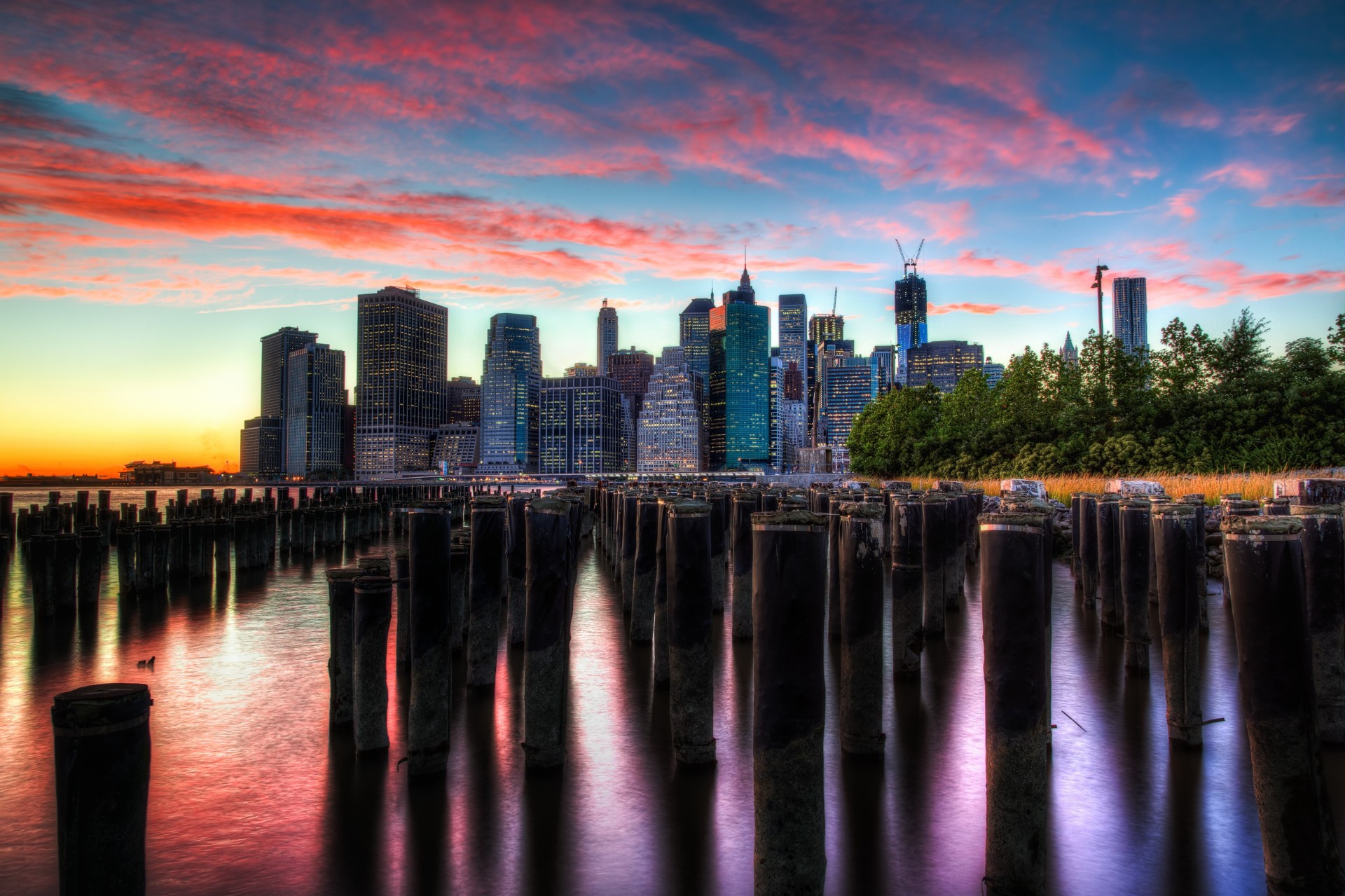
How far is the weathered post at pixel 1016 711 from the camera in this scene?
491cm

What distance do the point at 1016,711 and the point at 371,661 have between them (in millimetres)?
5957

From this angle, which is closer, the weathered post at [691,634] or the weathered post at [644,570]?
the weathered post at [691,634]

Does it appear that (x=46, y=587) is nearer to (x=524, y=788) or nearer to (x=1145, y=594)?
(x=524, y=788)

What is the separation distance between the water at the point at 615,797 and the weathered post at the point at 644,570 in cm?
131

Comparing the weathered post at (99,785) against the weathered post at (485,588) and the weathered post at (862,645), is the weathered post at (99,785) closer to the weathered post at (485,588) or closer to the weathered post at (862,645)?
the weathered post at (485,588)

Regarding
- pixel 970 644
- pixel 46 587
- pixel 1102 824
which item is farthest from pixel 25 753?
pixel 970 644

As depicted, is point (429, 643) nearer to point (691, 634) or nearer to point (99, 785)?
point (691, 634)

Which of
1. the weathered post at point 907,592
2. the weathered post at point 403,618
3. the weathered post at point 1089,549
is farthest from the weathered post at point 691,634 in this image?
the weathered post at point 1089,549

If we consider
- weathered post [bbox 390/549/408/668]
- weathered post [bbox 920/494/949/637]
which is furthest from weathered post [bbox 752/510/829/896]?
weathered post [bbox 390/549/408/668]

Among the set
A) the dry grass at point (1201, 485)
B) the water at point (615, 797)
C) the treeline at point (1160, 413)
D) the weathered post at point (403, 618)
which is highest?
the treeline at point (1160, 413)

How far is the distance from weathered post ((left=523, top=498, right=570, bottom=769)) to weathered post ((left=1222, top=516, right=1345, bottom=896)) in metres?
5.51

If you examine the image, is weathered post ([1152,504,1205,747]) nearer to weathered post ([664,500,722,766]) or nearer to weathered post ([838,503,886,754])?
weathered post ([838,503,886,754])

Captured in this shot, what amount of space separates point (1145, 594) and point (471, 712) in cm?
914

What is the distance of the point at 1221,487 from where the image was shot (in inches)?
904
